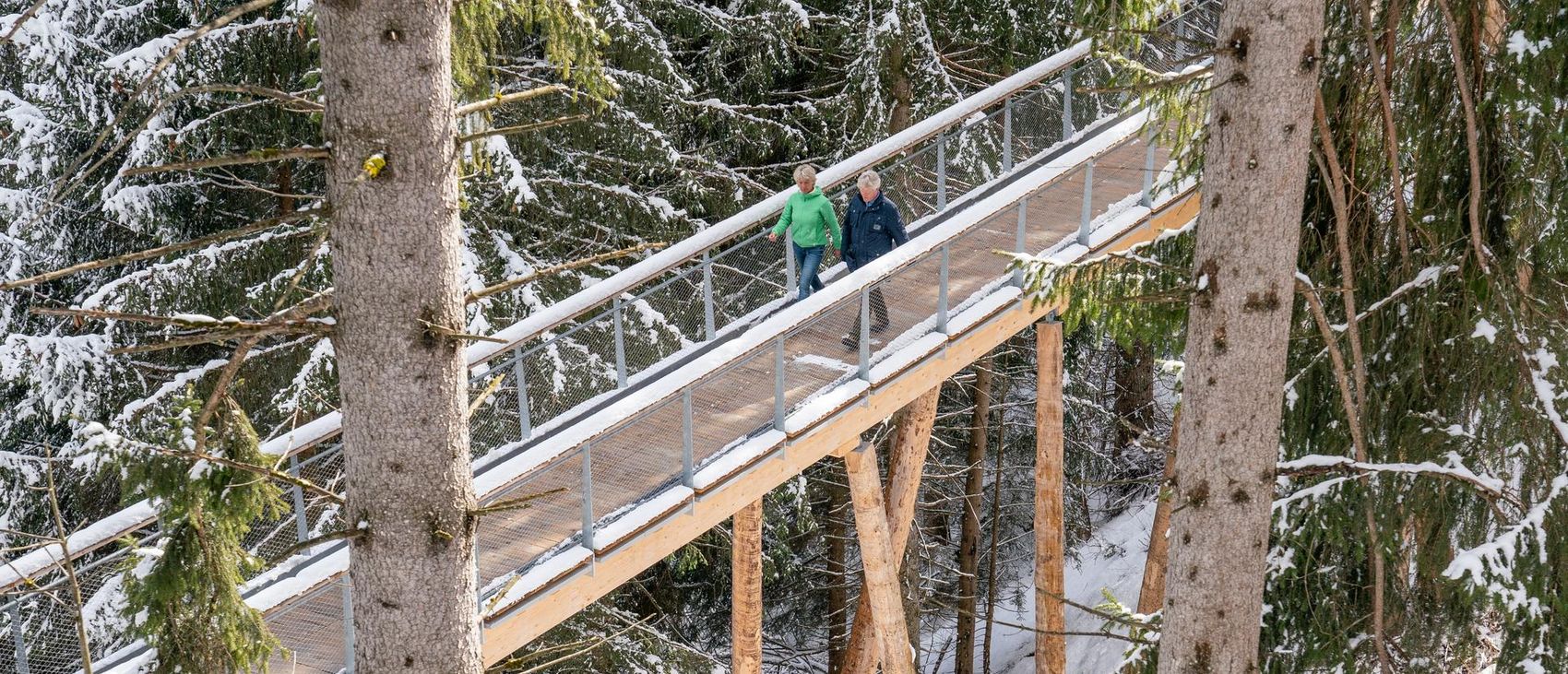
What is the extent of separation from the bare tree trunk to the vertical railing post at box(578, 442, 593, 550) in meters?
8.38

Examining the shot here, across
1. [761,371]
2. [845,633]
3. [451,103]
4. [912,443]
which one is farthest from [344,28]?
[845,633]

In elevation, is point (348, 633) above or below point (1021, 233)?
below

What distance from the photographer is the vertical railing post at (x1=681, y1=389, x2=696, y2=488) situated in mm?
7594

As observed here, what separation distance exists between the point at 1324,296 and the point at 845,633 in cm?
1171

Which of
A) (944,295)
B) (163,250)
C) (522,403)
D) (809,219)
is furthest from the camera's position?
(809,219)

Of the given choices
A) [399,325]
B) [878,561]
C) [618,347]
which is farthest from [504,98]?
[878,561]

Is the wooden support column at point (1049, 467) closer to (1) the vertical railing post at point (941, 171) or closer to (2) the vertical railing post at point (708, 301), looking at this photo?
(1) the vertical railing post at point (941, 171)

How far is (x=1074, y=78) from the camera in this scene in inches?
461

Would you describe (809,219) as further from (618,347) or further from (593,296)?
(593,296)

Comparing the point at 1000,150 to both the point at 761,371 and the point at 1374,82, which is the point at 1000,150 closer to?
the point at 761,371

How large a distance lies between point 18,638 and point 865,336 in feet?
16.6

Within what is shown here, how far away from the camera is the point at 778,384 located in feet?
26.9

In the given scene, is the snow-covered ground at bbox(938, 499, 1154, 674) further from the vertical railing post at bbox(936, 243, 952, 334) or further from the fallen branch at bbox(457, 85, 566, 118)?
the fallen branch at bbox(457, 85, 566, 118)

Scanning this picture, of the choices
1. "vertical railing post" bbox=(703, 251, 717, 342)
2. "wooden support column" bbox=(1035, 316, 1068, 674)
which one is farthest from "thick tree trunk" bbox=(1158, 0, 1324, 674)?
"wooden support column" bbox=(1035, 316, 1068, 674)
